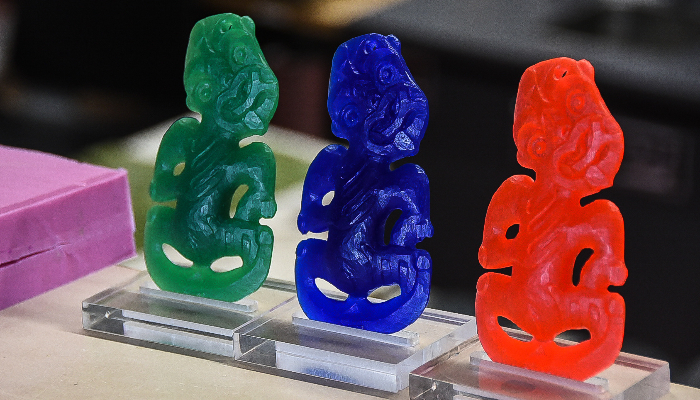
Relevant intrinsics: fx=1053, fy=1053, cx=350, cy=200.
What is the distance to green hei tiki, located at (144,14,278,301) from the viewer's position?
1692 mm

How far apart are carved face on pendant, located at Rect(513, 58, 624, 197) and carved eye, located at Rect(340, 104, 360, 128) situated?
25 cm

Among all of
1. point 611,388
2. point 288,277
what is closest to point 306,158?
point 288,277

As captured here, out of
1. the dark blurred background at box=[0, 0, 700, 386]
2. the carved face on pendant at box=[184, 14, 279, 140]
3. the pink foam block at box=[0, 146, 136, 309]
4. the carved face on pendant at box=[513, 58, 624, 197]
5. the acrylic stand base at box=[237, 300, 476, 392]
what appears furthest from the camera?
the dark blurred background at box=[0, 0, 700, 386]

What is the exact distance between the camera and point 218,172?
1723mm

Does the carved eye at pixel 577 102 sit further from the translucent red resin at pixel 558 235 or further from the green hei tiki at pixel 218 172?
the green hei tiki at pixel 218 172

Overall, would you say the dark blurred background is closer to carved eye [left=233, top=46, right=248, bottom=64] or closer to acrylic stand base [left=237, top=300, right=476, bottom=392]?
acrylic stand base [left=237, top=300, right=476, bottom=392]

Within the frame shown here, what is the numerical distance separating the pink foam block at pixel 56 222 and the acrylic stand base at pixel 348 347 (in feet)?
1.66

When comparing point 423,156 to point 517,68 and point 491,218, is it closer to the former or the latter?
point 517,68

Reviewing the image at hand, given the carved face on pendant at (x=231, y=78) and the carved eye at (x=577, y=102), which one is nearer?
the carved eye at (x=577, y=102)

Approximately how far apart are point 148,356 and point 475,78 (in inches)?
89.0

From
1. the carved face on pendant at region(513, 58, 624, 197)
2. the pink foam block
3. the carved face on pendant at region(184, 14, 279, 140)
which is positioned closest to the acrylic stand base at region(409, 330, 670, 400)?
the carved face on pendant at region(513, 58, 624, 197)

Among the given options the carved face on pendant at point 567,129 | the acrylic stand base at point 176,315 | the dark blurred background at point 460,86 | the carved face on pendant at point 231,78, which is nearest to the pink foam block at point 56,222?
the acrylic stand base at point 176,315

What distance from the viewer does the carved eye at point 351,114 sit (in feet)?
5.16

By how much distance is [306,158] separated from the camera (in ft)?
9.00
